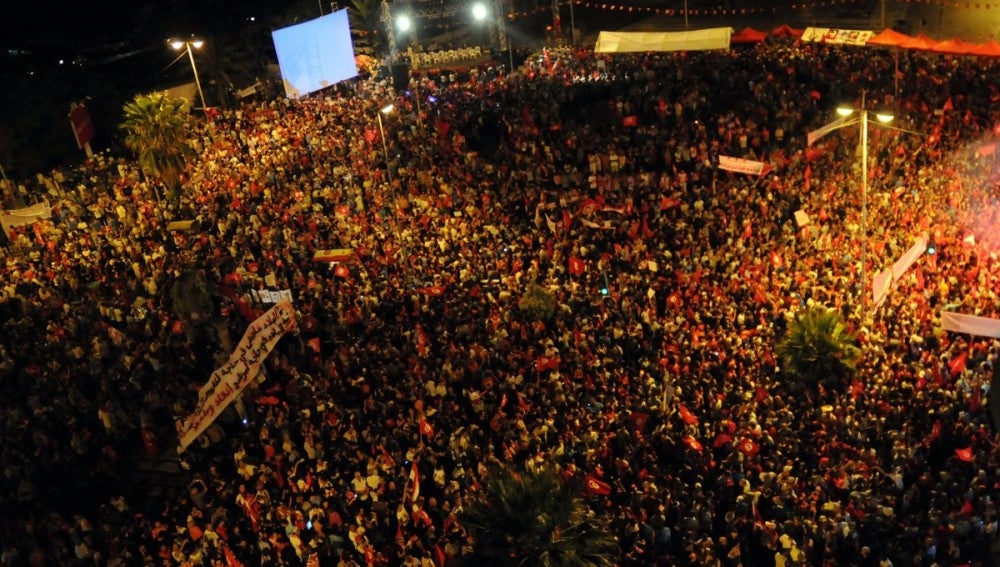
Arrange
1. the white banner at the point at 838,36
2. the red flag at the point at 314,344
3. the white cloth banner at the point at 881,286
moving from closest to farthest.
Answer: the white cloth banner at the point at 881,286 → the red flag at the point at 314,344 → the white banner at the point at 838,36

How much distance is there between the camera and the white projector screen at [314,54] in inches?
1351

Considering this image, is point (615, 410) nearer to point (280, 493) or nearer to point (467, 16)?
point (280, 493)

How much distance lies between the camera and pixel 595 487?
11.8 meters

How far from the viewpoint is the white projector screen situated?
113 ft

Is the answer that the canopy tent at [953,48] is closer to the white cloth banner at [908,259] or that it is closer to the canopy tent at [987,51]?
the canopy tent at [987,51]

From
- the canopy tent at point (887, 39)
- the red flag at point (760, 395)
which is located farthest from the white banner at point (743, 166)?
the canopy tent at point (887, 39)

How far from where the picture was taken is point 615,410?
46.1 feet

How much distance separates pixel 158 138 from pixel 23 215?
4931mm

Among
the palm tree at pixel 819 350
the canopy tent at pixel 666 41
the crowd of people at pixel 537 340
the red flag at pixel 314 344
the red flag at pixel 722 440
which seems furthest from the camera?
the canopy tent at pixel 666 41

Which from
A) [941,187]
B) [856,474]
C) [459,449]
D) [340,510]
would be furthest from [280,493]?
[941,187]

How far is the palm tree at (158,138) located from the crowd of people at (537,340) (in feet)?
3.30

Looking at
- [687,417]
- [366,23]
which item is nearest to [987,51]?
[687,417]

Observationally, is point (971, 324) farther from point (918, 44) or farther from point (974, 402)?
point (918, 44)

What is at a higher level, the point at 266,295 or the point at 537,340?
the point at 266,295
